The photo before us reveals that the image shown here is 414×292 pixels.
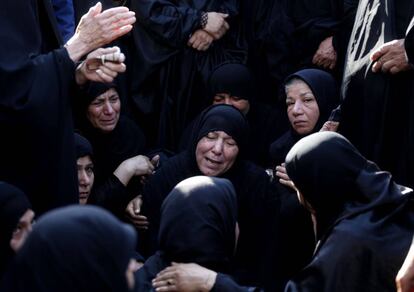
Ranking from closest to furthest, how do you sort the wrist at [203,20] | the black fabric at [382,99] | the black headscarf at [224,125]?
the black fabric at [382,99], the black headscarf at [224,125], the wrist at [203,20]

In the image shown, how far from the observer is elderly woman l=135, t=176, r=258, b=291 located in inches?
150

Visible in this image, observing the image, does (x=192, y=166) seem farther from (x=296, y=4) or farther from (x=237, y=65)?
(x=296, y=4)

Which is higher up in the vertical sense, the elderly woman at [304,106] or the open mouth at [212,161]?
the elderly woman at [304,106]

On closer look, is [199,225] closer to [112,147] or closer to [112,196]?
[112,196]

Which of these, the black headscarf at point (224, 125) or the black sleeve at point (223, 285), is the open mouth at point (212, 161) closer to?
the black headscarf at point (224, 125)

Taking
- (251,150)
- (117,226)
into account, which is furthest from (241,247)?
(117,226)

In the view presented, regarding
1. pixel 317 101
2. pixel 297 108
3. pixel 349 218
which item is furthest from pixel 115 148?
pixel 349 218

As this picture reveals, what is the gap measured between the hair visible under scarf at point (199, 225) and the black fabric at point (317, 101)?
1.94 m

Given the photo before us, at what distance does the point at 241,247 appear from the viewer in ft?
17.3

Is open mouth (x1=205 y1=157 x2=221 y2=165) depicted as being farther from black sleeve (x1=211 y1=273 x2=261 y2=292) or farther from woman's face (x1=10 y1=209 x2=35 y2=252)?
woman's face (x1=10 y1=209 x2=35 y2=252)

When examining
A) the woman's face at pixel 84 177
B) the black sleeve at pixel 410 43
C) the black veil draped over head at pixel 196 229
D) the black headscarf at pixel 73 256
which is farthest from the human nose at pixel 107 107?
the black headscarf at pixel 73 256

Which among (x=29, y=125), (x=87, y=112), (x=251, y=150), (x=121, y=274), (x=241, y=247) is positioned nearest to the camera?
(x=121, y=274)

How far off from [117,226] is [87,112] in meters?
3.30

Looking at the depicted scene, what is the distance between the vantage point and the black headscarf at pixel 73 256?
8.49ft
